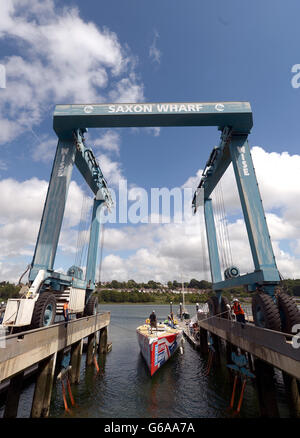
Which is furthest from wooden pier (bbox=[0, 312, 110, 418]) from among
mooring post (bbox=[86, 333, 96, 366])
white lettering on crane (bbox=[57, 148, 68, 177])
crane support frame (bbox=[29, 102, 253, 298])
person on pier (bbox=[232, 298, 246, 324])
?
white lettering on crane (bbox=[57, 148, 68, 177])

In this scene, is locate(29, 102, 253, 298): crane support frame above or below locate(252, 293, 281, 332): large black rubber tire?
above

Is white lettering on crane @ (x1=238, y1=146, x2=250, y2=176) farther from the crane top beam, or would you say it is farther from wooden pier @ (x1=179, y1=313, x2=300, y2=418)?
wooden pier @ (x1=179, y1=313, x2=300, y2=418)

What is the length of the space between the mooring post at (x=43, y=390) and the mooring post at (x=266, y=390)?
8.08 meters

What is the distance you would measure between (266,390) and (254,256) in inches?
226

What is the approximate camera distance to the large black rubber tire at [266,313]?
348 inches

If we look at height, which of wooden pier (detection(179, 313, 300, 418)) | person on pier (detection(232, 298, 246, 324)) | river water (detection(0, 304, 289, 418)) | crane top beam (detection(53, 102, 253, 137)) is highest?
crane top beam (detection(53, 102, 253, 137))

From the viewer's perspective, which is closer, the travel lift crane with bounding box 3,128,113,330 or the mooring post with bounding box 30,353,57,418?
the mooring post with bounding box 30,353,57,418

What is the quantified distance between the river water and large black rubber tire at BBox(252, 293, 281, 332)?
4112 millimetres

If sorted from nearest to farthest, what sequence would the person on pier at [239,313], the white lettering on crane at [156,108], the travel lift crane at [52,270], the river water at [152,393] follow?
the travel lift crane at [52,270], the river water at [152,393], the person on pier at [239,313], the white lettering on crane at [156,108]

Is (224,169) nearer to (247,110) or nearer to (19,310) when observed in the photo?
(247,110)

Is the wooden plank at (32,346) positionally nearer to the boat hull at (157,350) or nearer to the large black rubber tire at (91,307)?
the boat hull at (157,350)

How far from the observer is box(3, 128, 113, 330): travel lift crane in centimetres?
941

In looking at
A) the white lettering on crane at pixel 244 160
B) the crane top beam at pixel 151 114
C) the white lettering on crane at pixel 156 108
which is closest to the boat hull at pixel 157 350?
the white lettering on crane at pixel 244 160

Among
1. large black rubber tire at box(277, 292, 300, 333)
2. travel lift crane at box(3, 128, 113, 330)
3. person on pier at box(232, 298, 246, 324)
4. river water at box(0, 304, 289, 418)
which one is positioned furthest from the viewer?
person on pier at box(232, 298, 246, 324)
